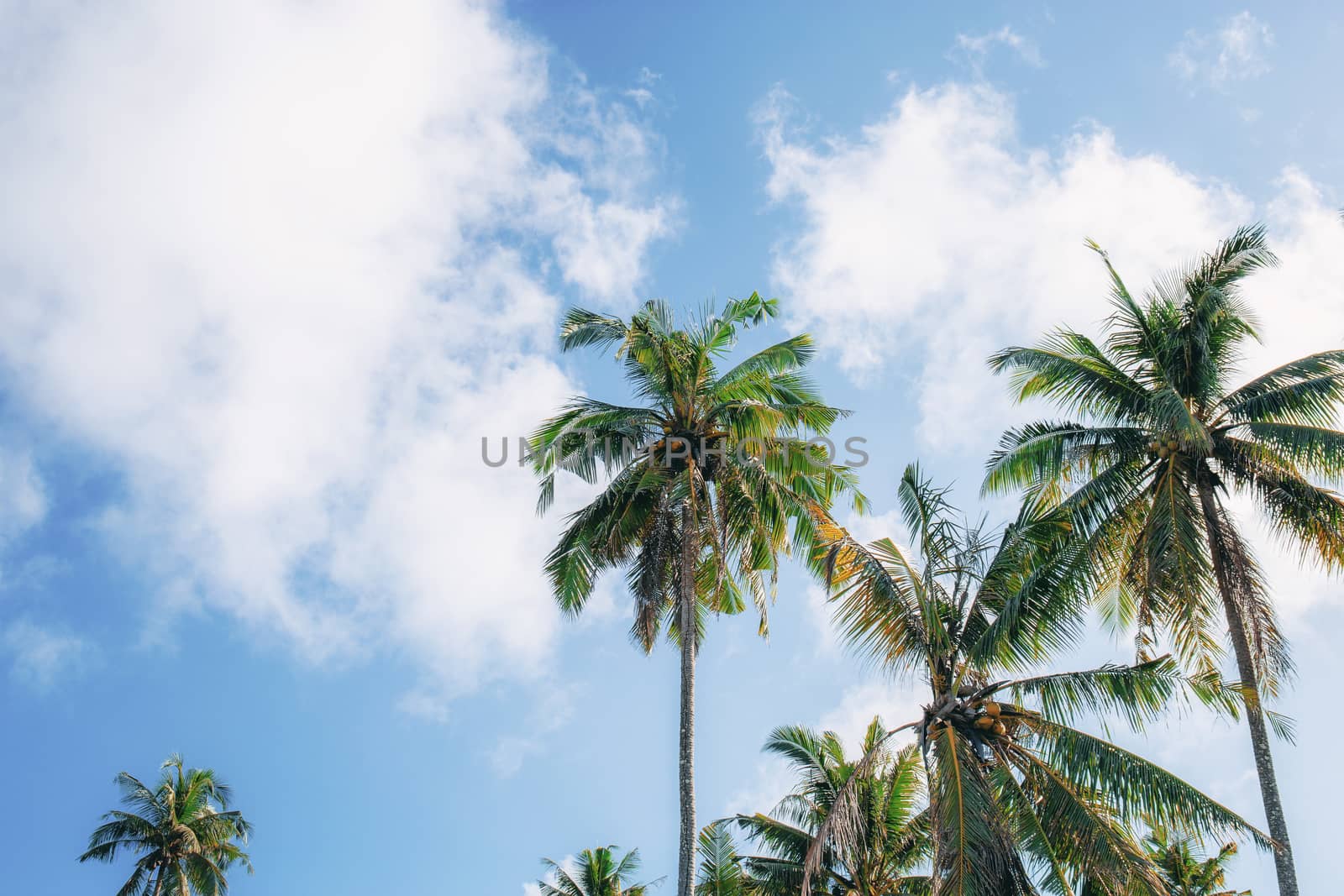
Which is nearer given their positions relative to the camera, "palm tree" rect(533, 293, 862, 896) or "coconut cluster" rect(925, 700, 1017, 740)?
"coconut cluster" rect(925, 700, 1017, 740)

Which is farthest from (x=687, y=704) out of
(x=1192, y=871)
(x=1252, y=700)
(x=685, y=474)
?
(x=1192, y=871)

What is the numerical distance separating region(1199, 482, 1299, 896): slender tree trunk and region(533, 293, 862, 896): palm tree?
21.3 ft

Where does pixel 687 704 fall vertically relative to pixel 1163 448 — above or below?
below

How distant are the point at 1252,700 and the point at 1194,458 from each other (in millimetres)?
4269

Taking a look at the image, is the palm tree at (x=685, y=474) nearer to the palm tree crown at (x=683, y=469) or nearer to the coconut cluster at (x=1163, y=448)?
the palm tree crown at (x=683, y=469)

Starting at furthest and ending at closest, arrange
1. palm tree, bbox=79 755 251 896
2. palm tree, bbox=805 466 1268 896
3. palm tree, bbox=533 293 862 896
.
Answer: palm tree, bbox=79 755 251 896 → palm tree, bbox=533 293 862 896 → palm tree, bbox=805 466 1268 896

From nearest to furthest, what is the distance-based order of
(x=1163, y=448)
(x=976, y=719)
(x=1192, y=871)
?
(x=976, y=719)
(x=1163, y=448)
(x=1192, y=871)

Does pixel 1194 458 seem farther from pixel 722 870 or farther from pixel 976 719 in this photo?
pixel 722 870

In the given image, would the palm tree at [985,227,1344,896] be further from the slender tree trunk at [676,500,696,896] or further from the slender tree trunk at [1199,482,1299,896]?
the slender tree trunk at [676,500,696,896]

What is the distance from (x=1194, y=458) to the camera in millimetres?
17969

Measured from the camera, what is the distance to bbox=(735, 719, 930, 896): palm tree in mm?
21875

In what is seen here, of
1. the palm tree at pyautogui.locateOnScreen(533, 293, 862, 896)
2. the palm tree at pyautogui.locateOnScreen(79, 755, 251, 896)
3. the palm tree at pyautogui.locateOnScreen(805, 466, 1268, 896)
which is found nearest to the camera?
the palm tree at pyautogui.locateOnScreen(805, 466, 1268, 896)

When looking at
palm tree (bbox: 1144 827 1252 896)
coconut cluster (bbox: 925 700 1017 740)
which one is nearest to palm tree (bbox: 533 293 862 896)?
coconut cluster (bbox: 925 700 1017 740)

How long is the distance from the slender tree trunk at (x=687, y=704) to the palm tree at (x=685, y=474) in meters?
0.03
